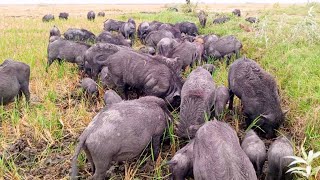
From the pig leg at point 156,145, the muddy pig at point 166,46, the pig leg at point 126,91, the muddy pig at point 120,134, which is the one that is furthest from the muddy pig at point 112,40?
the pig leg at point 156,145

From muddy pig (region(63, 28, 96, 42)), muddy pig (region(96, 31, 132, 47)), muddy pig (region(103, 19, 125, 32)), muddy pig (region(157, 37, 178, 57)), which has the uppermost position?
muddy pig (region(157, 37, 178, 57))

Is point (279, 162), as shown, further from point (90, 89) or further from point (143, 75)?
point (90, 89)

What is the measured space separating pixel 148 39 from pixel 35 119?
7043 millimetres

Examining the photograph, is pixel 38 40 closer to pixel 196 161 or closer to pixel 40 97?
pixel 40 97

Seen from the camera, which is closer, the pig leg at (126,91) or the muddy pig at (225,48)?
the pig leg at (126,91)

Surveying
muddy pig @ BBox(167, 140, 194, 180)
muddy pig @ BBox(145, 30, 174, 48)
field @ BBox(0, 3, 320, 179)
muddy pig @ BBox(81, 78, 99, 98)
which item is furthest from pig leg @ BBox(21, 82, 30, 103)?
muddy pig @ BBox(145, 30, 174, 48)

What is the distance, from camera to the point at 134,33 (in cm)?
1537

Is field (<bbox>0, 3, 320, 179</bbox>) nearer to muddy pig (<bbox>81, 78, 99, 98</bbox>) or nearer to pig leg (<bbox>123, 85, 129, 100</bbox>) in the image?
muddy pig (<bbox>81, 78, 99, 98</bbox>)

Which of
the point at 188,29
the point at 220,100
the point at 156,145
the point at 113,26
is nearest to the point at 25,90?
the point at 156,145

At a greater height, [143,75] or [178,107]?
[143,75]

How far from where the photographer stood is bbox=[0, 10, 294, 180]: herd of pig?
14.0ft

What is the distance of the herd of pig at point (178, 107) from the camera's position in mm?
4270

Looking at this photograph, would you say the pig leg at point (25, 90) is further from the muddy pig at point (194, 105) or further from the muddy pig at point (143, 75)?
the muddy pig at point (194, 105)

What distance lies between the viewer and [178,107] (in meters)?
6.93
